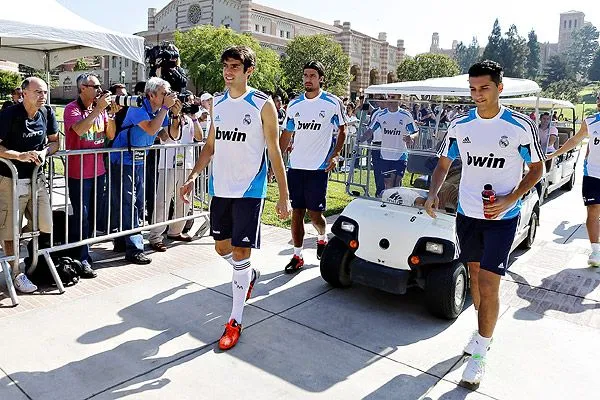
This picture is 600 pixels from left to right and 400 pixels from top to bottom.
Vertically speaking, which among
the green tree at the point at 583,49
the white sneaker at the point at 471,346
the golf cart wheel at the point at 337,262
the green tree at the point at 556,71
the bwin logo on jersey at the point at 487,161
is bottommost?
the white sneaker at the point at 471,346

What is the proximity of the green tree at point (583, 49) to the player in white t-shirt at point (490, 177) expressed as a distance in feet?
505

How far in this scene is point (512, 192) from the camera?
3.35m

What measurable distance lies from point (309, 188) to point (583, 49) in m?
175

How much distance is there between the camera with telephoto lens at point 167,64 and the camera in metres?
6.14

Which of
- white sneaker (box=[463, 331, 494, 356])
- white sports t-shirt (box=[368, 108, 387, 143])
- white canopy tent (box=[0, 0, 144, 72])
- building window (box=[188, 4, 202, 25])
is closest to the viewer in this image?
white sneaker (box=[463, 331, 494, 356])

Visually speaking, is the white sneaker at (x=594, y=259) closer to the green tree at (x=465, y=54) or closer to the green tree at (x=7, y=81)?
the green tree at (x=7, y=81)

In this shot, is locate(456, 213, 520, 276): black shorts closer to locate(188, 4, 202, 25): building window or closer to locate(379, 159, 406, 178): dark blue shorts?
locate(379, 159, 406, 178): dark blue shorts

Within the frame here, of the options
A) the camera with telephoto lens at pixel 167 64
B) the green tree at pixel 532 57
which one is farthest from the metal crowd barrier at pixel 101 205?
the green tree at pixel 532 57

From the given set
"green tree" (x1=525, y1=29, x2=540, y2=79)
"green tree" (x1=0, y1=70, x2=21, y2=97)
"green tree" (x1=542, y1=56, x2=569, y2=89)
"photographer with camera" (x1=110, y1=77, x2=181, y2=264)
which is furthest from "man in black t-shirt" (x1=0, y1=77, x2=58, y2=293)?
"green tree" (x1=525, y1=29, x2=540, y2=79)

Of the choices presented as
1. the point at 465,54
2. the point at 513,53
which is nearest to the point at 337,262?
the point at 513,53

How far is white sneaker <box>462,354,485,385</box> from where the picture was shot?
131 inches

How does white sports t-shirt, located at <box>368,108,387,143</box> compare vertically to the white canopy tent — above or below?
below

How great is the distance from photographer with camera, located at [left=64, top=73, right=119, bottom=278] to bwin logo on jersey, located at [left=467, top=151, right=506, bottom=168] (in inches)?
137

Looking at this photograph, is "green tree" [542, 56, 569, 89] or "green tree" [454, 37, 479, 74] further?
"green tree" [454, 37, 479, 74]
